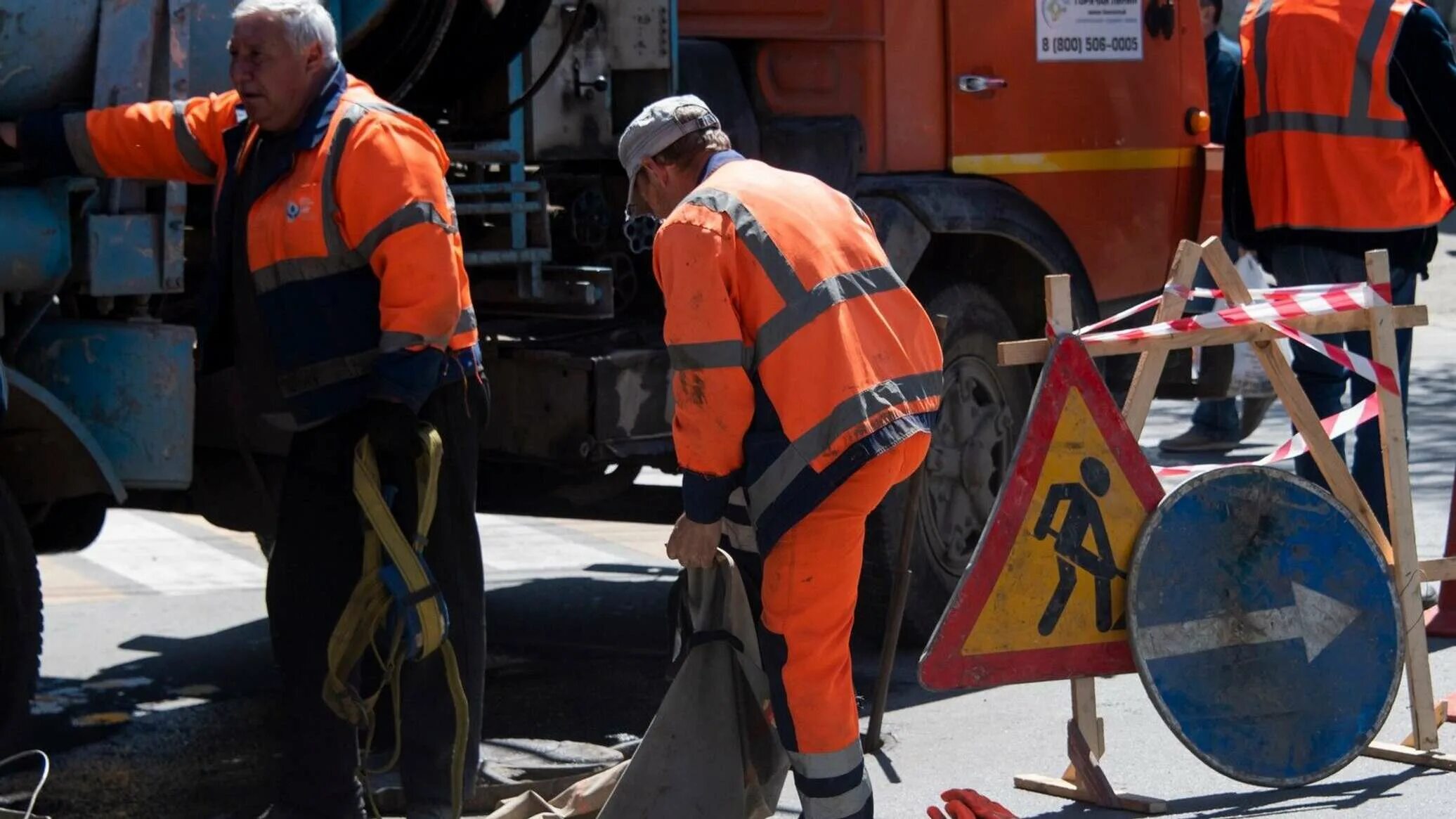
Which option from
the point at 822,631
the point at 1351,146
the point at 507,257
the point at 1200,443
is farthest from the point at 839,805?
the point at 1200,443

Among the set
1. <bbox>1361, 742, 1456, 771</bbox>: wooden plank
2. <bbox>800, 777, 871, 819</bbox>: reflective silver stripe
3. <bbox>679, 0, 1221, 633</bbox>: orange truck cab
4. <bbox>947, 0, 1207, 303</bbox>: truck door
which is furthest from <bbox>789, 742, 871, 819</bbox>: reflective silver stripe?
<bbox>947, 0, 1207, 303</bbox>: truck door

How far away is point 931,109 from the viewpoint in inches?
253

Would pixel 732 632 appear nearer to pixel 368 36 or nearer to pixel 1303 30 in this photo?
pixel 368 36

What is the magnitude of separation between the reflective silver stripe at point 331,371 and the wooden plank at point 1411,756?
7.91 ft

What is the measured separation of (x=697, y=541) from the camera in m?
4.00

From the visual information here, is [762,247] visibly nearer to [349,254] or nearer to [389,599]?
[349,254]

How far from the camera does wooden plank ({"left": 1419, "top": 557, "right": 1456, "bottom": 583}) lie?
5012mm

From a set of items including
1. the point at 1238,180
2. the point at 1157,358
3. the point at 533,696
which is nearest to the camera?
the point at 1157,358

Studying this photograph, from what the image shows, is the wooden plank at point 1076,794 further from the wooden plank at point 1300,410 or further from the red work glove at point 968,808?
the wooden plank at point 1300,410

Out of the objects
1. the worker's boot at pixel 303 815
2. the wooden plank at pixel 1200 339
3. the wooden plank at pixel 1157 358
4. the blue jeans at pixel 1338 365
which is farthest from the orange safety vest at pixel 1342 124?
the worker's boot at pixel 303 815

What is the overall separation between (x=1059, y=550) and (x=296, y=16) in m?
1.96

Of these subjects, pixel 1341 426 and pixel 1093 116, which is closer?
pixel 1341 426

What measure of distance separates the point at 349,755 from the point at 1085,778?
1.61 m

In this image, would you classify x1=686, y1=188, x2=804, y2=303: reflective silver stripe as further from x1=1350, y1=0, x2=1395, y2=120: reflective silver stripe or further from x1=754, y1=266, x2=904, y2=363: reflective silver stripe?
x1=1350, y1=0, x2=1395, y2=120: reflective silver stripe
